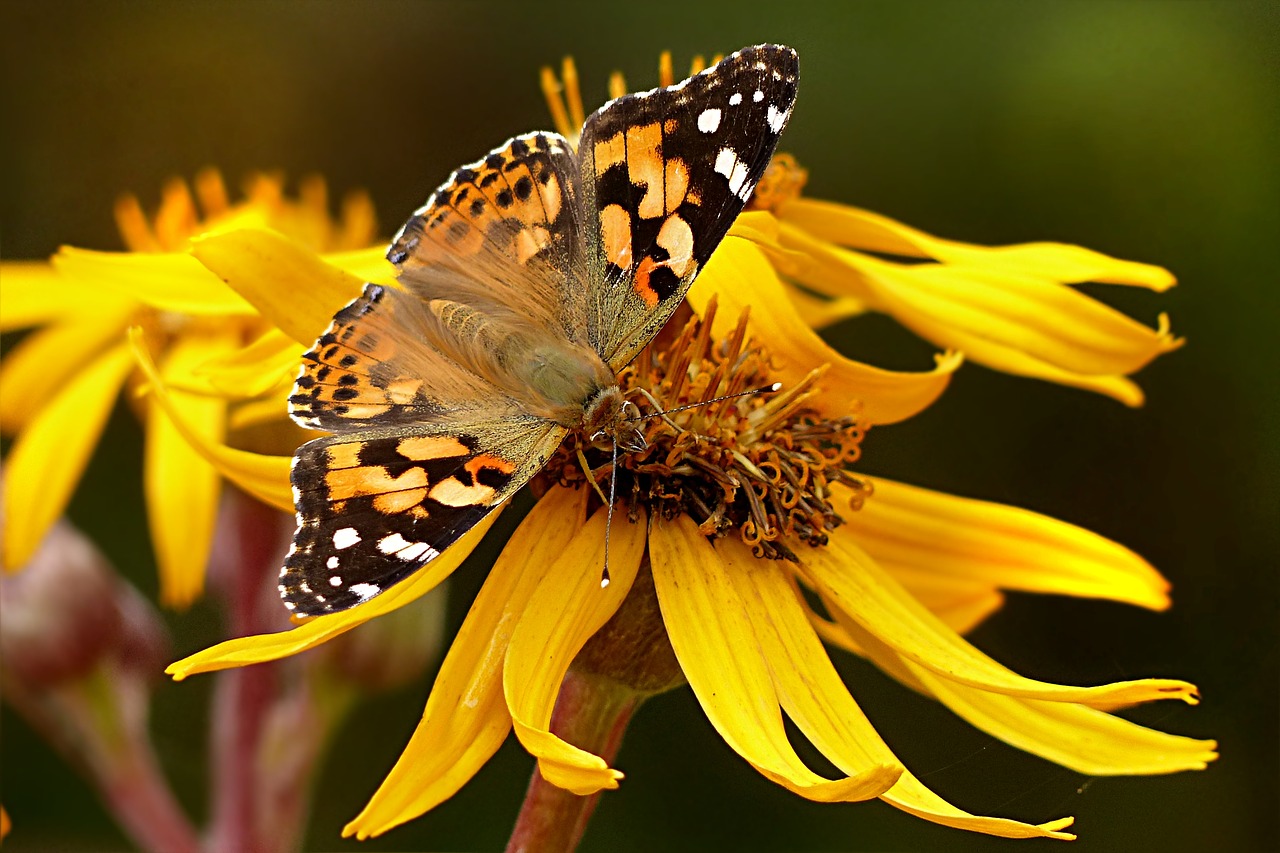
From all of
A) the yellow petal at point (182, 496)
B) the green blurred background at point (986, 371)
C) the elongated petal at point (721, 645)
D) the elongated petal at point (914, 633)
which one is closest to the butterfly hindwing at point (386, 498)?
the elongated petal at point (721, 645)

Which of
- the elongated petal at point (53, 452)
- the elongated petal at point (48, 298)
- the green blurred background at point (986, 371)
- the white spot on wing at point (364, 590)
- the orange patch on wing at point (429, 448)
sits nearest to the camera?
the white spot on wing at point (364, 590)

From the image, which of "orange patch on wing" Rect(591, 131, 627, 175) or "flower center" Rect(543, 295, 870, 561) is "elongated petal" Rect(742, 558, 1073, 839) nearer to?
"flower center" Rect(543, 295, 870, 561)

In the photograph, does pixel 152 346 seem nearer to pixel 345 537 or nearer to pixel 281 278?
pixel 281 278

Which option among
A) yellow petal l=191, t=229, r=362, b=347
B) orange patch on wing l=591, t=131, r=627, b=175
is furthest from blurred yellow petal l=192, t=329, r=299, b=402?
orange patch on wing l=591, t=131, r=627, b=175

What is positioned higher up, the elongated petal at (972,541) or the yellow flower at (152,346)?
the elongated petal at (972,541)

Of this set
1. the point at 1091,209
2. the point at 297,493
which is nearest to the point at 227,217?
the point at 297,493

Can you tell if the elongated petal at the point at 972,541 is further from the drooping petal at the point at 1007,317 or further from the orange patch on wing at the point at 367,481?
the orange patch on wing at the point at 367,481
